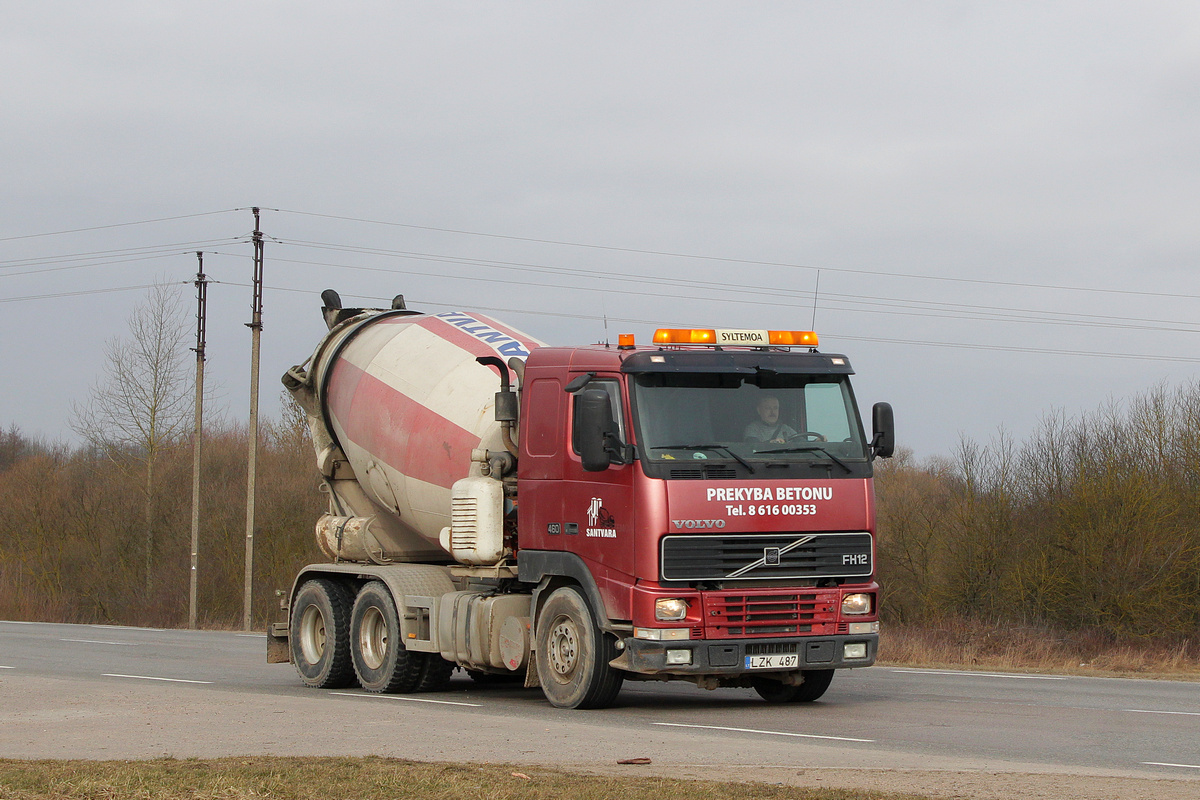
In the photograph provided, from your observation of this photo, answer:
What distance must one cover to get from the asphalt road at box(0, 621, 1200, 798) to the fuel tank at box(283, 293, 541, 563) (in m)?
1.85

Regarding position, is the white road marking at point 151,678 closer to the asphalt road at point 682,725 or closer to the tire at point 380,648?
the asphalt road at point 682,725

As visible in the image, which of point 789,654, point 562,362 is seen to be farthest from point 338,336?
point 789,654

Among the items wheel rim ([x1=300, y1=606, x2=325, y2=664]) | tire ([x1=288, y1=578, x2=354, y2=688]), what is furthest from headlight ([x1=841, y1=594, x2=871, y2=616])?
wheel rim ([x1=300, y1=606, x2=325, y2=664])

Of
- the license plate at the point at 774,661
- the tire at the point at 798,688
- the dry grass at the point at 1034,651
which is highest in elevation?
the license plate at the point at 774,661

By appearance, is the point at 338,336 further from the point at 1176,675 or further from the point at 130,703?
the point at 1176,675

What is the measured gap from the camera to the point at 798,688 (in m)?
12.8

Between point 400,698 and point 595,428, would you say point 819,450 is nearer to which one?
point 595,428

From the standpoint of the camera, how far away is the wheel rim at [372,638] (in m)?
14.5

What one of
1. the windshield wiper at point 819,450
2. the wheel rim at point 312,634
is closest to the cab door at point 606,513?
the windshield wiper at point 819,450

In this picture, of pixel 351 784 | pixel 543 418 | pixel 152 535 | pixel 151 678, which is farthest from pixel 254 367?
pixel 351 784

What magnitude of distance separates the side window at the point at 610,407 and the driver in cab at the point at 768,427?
3.43 ft

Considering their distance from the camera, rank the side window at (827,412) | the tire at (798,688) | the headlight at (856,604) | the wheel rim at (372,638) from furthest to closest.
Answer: the wheel rim at (372,638) → the tire at (798,688) → the side window at (827,412) → the headlight at (856,604)

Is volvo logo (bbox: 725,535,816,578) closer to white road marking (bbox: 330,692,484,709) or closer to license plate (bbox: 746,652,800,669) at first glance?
license plate (bbox: 746,652,800,669)

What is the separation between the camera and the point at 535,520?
12492mm
